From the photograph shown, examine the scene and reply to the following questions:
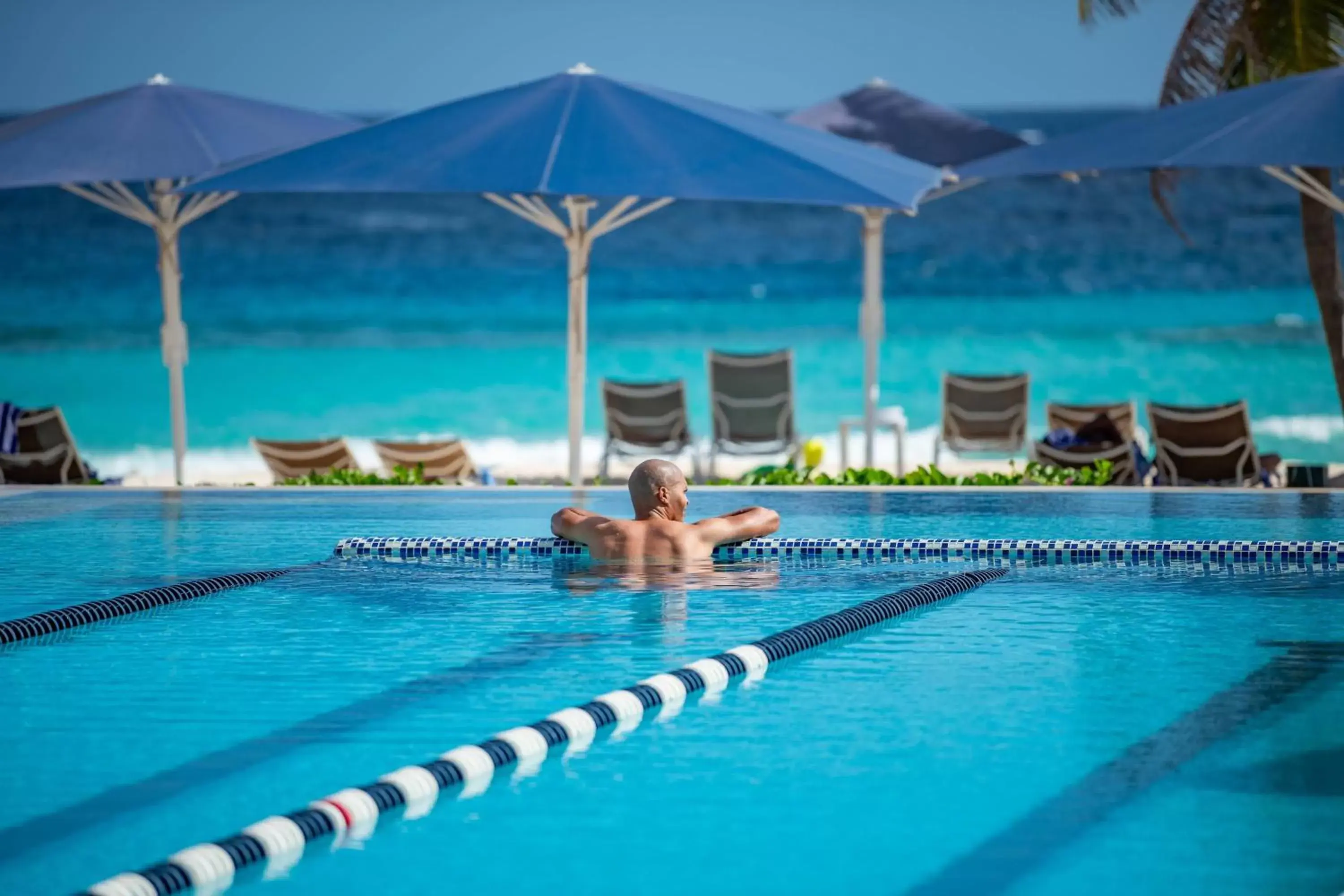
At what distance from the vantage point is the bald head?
6.46 meters

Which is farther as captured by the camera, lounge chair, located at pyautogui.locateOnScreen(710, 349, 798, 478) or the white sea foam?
the white sea foam

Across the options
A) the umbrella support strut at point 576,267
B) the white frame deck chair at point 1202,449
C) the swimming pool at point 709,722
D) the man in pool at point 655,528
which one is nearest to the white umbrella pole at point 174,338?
the umbrella support strut at point 576,267

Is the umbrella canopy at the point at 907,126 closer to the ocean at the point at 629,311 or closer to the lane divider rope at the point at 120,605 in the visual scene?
the ocean at the point at 629,311

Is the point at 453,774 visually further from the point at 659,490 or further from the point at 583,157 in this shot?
the point at 583,157

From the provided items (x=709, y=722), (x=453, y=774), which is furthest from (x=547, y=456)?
(x=453, y=774)

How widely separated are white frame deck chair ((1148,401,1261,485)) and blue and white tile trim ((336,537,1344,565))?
3.27m

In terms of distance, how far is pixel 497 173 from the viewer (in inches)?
321

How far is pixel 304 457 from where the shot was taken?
10.9 m

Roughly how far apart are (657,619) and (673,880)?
2564 mm

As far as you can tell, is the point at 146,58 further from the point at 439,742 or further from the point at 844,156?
the point at 439,742

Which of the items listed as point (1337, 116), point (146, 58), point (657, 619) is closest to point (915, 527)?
point (657, 619)

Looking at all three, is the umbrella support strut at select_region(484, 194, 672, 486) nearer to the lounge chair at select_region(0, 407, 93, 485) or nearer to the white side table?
the white side table

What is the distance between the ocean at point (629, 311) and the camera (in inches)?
921

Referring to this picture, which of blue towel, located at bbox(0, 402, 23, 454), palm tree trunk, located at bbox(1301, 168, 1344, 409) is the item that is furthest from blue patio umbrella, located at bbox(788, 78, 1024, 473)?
blue towel, located at bbox(0, 402, 23, 454)
